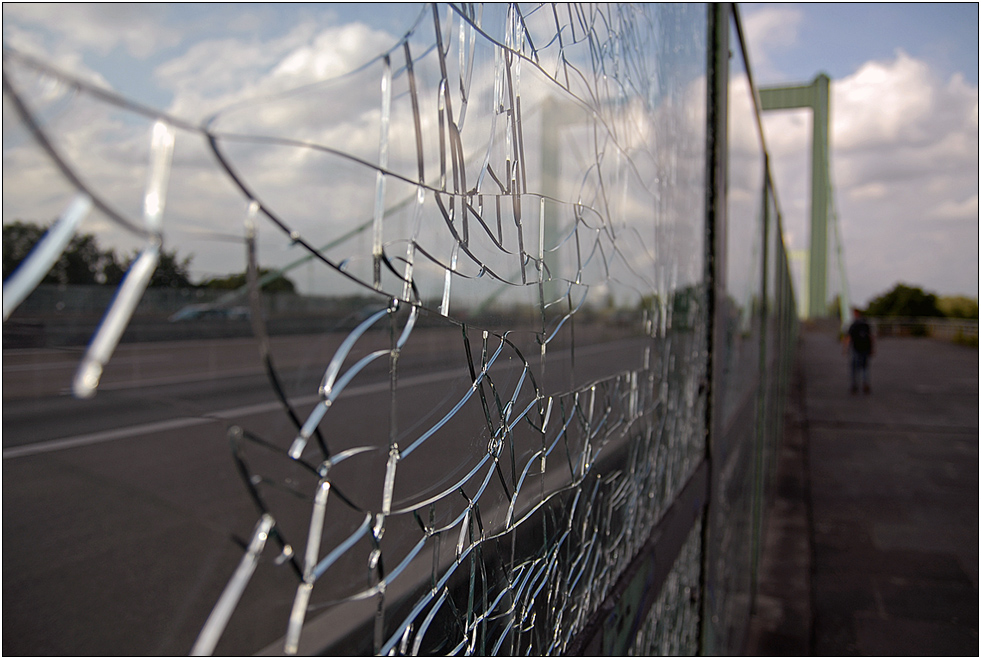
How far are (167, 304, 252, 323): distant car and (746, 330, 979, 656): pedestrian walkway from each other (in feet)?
8.12

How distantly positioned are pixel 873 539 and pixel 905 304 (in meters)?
A: 23.9

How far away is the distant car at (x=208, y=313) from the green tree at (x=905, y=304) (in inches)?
980

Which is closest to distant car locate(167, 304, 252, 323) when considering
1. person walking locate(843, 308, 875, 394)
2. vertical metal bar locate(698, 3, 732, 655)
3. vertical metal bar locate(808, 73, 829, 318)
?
vertical metal bar locate(698, 3, 732, 655)

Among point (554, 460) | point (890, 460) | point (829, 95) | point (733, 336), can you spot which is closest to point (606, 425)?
point (554, 460)

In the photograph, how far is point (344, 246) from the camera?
229 mm

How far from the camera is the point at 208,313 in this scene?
0.64 ft

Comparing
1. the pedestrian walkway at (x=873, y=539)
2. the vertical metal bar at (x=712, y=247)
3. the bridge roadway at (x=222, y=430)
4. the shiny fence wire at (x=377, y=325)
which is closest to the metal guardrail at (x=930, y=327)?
the pedestrian walkway at (x=873, y=539)

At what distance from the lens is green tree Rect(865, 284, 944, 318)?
2159 cm

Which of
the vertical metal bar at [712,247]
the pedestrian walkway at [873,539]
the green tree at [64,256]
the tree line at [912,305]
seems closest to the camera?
the green tree at [64,256]

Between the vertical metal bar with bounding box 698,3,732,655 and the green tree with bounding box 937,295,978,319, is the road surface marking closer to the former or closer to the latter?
the vertical metal bar with bounding box 698,3,732,655

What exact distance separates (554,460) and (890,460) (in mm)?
5276

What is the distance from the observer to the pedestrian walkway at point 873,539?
2.32m

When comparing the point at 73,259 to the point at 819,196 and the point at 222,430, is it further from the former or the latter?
the point at 819,196

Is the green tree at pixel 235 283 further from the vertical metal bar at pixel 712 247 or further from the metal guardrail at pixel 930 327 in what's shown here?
the metal guardrail at pixel 930 327
